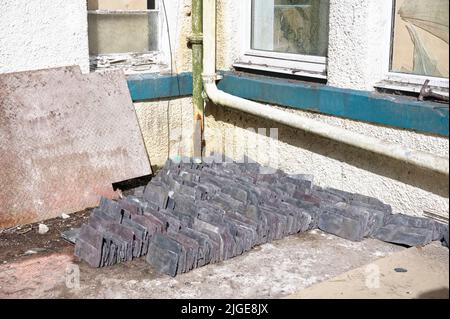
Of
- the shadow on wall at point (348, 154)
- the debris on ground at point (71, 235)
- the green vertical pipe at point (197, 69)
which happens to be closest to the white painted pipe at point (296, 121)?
the green vertical pipe at point (197, 69)

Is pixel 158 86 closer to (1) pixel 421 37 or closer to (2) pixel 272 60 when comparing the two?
(2) pixel 272 60

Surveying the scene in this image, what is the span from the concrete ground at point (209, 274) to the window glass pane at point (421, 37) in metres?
1.30

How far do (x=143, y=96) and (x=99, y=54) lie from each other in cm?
54

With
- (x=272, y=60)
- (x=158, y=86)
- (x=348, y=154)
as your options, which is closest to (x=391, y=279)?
(x=348, y=154)

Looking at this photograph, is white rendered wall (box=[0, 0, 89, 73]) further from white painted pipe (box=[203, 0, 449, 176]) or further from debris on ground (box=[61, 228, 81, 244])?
debris on ground (box=[61, 228, 81, 244])

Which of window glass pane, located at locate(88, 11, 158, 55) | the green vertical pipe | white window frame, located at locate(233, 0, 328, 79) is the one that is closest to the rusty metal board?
window glass pane, located at locate(88, 11, 158, 55)

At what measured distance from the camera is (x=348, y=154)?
482cm

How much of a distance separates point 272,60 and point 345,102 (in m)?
1.10

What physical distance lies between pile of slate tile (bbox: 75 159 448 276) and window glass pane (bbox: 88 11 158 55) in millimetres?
1407

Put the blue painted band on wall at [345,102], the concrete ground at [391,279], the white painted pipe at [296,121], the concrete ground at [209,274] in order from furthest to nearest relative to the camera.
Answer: the blue painted band on wall at [345,102] → the white painted pipe at [296,121] → the concrete ground at [209,274] → the concrete ground at [391,279]

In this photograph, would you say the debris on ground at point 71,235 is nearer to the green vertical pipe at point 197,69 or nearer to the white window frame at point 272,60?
the green vertical pipe at point 197,69

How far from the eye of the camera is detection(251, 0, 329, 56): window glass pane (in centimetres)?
518

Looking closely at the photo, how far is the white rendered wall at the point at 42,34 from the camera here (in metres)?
4.83

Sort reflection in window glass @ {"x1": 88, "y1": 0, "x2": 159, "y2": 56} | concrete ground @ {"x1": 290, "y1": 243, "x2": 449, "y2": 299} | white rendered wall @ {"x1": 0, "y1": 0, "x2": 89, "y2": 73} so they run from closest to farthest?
concrete ground @ {"x1": 290, "y1": 243, "x2": 449, "y2": 299}, white rendered wall @ {"x1": 0, "y1": 0, "x2": 89, "y2": 73}, reflection in window glass @ {"x1": 88, "y1": 0, "x2": 159, "y2": 56}
